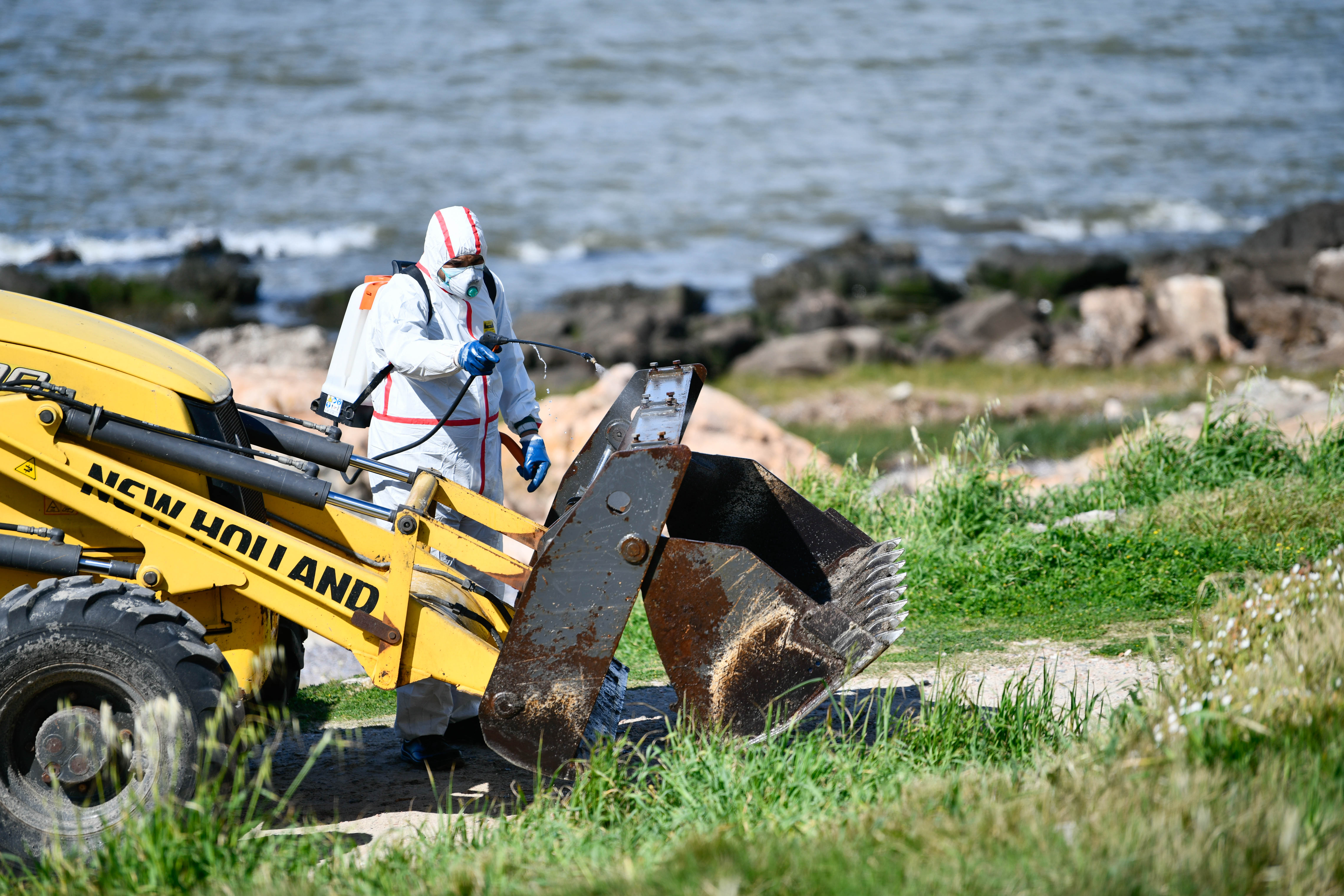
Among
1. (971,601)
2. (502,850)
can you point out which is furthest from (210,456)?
(971,601)

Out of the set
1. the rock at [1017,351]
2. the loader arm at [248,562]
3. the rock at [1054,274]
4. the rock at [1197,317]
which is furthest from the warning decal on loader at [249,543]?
the rock at [1054,274]

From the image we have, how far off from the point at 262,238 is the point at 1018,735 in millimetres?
27082

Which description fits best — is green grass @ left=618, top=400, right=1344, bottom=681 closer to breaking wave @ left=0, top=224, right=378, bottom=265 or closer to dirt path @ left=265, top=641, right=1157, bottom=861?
dirt path @ left=265, top=641, right=1157, bottom=861

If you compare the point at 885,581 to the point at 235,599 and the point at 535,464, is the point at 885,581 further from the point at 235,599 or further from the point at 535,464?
the point at 235,599

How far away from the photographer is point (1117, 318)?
70.0 ft

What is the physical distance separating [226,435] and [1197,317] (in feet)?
65.3

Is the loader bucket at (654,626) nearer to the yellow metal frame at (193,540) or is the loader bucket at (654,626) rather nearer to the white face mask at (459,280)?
the yellow metal frame at (193,540)

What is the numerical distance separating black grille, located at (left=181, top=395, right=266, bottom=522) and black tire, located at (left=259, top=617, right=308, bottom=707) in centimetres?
63

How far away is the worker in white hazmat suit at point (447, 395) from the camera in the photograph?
503cm

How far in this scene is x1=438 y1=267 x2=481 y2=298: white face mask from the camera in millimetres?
5266

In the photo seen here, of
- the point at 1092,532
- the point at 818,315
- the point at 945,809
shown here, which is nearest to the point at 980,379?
the point at 818,315

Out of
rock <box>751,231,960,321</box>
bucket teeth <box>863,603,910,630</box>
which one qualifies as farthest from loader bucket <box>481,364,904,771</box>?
rock <box>751,231,960,321</box>

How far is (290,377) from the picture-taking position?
1192 centimetres

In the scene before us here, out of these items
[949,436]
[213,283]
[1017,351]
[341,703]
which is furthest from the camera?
[213,283]
